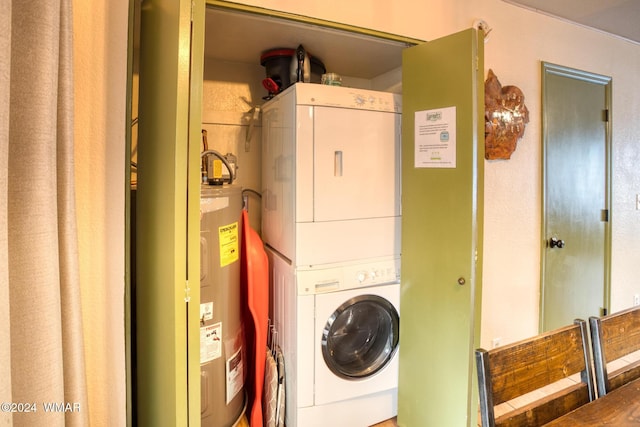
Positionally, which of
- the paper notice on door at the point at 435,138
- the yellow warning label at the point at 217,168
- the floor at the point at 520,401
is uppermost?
the paper notice on door at the point at 435,138

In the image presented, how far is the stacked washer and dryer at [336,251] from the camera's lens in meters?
1.65

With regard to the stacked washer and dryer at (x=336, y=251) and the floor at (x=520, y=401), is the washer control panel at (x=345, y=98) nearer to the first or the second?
the stacked washer and dryer at (x=336, y=251)

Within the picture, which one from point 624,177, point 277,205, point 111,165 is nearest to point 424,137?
point 277,205

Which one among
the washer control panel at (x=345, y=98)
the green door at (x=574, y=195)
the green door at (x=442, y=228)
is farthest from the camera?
the green door at (x=574, y=195)

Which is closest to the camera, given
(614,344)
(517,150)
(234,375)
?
(614,344)

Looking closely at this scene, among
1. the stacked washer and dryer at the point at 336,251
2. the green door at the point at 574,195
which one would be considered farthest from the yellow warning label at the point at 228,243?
the green door at the point at 574,195

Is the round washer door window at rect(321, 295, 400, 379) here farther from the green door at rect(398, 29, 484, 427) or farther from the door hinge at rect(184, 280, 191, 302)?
the door hinge at rect(184, 280, 191, 302)

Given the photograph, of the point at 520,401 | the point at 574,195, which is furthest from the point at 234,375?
the point at 574,195

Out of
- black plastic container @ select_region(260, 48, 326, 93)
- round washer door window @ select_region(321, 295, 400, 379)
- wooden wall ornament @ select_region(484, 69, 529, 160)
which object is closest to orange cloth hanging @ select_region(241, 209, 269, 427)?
round washer door window @ select_region(321, 295, 400, 379)

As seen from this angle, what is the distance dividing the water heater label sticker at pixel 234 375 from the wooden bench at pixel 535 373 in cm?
119

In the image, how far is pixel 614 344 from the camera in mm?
1147

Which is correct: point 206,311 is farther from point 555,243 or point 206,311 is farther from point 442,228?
point 555,243

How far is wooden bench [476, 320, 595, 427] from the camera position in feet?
2.93

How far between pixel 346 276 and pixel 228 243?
61 centimetres
